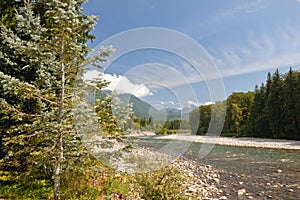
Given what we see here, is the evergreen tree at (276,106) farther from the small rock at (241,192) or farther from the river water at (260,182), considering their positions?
the small rock at (241,192)

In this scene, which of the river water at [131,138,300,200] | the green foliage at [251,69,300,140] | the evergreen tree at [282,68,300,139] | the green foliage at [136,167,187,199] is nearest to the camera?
the green foliage at [136,167,187,199]

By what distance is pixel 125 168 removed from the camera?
7285mm

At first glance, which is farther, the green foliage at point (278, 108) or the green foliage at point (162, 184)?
the green foliage at point (278, 108)

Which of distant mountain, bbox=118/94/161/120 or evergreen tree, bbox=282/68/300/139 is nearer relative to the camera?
distant mountain, bbox=118/94/161/120

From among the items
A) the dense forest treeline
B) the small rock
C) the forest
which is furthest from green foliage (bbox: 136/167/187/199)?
the dense forest treeline

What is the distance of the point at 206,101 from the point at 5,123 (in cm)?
647

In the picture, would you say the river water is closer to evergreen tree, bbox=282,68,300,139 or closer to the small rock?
the small rock

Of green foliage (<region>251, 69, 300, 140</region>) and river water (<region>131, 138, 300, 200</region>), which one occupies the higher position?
green foliage (<region>251, 69, 300, 140</region>)

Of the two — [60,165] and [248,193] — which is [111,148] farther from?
[248,193]

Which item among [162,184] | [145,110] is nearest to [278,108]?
[145,110]

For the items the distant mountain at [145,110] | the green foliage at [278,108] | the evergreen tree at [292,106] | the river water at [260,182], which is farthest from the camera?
the green foliage at [278,108]

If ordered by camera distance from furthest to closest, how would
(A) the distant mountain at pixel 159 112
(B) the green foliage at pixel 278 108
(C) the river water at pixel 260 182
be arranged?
(B) the green foliage at pixel 278 108, (C) the river water at pixel 260 182, (A) the distant mountain at pixel 159 112

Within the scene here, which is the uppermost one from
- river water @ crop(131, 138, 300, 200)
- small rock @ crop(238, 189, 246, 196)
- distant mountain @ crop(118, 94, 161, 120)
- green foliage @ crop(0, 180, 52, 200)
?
distant mountain @ crop(118, 94, 161, 120)

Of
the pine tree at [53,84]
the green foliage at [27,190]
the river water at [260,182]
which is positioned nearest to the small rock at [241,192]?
the river water at [260,182]
